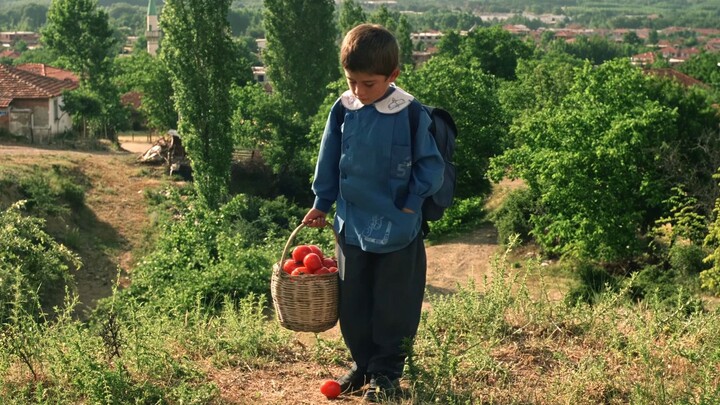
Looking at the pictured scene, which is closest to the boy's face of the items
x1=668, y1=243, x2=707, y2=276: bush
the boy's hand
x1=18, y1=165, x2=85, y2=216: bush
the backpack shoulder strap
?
the backpack shoulder strap

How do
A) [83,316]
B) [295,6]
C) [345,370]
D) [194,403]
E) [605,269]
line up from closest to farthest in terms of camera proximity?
[194,403] → [345,370] → [83,316] → [605,269] → [295,6]

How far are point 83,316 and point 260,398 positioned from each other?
11.7 metres

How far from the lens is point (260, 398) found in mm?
4656

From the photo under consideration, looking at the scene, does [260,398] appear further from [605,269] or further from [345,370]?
[605,269]

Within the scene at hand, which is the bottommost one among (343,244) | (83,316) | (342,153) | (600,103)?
(83,316)

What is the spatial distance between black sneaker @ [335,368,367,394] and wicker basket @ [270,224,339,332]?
0.90 ft

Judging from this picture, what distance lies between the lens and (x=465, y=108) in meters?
22.9

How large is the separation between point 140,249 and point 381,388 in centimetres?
1706

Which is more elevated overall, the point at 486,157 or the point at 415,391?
the point at 415,391

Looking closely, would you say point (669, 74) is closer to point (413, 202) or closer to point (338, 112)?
point (338, 112)

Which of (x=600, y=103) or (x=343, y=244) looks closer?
(x=343, y=244)

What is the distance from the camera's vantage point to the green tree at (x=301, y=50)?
3369cm

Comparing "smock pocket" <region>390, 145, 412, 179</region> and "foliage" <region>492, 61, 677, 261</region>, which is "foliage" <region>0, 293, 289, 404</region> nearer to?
"smock pocket" <region>390, 145, 412, 179</region>

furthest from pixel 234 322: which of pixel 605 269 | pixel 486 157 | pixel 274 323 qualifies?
pixel 486 157
